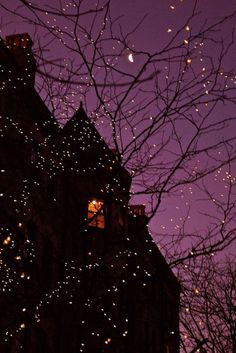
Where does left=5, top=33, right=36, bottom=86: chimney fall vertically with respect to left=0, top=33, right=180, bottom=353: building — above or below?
above

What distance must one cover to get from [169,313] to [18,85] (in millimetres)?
23142

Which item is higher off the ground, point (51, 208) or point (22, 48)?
point (22, 48)

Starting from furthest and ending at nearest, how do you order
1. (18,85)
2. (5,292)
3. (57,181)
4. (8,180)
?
(57,181) → (18,85) → (8,180) → (5,292)

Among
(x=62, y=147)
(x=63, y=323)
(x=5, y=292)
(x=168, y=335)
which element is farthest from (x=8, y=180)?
(x=168, y=335)

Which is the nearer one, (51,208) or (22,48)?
(22,48)

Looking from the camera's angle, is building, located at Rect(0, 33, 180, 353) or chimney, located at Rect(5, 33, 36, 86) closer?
building, located at Rect(0, 33, 180, 353)

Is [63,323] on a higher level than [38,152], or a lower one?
lower

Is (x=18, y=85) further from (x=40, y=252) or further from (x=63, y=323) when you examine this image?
(x=63, y=323)

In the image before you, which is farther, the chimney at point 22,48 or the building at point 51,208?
the chimney at point 22,48

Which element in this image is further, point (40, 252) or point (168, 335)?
point (168, 335)

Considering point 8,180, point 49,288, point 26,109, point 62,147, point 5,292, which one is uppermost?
point 26,109

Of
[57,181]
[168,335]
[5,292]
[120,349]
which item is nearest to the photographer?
[5,292]

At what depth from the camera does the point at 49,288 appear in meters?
16.2

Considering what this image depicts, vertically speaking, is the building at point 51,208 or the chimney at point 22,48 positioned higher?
the chimney at point 22,48
